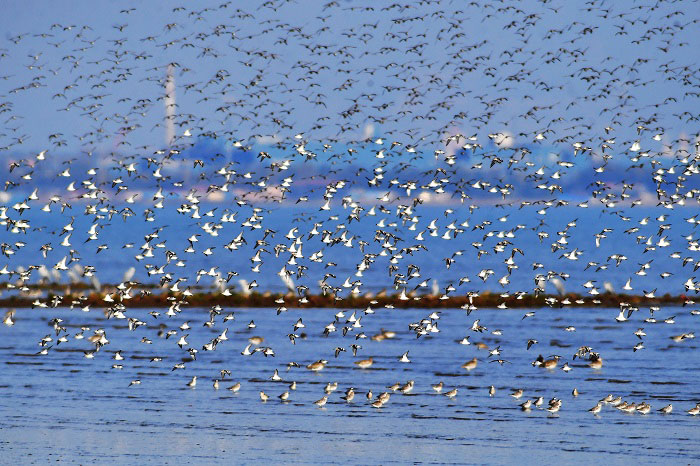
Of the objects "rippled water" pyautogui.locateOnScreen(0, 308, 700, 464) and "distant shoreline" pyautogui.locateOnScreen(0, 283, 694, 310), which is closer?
"rippled water" pyautogui.locateOnScreen(0, 308, 700, 464)

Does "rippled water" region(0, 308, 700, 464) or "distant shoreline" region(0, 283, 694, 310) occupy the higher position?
"distant shoreline" region(0, 283, 694, 310)

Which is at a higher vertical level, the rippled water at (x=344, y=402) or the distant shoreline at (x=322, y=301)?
the distant shoreline at (x=322, y=301)

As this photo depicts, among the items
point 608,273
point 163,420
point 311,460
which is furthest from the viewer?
point 608,273

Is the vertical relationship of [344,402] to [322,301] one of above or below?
below

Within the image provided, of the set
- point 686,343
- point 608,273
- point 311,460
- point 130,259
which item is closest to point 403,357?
point 686,343

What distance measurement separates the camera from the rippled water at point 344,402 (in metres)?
34.0

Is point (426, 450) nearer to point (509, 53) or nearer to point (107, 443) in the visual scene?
point (107, 443)

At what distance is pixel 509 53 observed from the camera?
5150 centimetres

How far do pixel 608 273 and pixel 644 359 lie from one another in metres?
81.7

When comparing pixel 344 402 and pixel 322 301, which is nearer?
pixel 344 402

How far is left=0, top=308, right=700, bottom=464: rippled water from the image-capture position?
34.0 meters

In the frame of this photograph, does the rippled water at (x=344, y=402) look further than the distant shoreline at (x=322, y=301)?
No

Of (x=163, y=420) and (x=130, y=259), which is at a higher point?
(x=130, y=259)

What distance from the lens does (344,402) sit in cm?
4169
